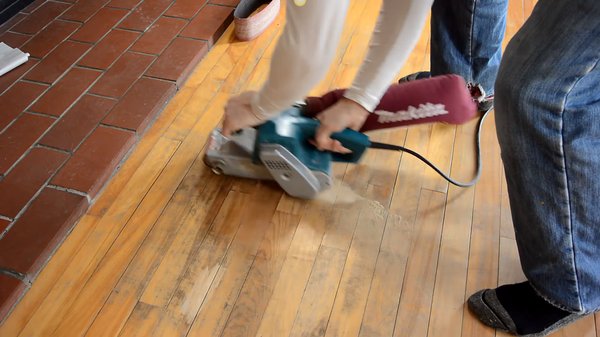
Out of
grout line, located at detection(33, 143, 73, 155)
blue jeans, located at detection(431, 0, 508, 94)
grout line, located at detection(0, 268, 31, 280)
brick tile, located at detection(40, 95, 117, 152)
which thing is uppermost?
blue jeans, located at detection(431, 0, 508, 94)

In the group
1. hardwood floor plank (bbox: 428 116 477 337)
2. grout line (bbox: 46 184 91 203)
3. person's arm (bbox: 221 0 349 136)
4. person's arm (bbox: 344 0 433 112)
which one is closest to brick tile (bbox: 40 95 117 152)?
grout line (bbox: 46 184 91 203)

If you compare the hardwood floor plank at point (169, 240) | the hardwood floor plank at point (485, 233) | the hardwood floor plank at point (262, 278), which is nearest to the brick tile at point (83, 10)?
the hardwood floor plank at point (169, 240)

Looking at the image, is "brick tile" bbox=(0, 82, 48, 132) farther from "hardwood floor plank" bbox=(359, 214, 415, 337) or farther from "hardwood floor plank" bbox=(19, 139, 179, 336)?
"hardwood floor plank" bbox=(359, 214, 415, 337)

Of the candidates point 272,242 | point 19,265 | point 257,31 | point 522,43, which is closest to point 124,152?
point 19,265

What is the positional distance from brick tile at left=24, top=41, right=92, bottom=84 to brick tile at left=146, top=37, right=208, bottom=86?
0.26 m

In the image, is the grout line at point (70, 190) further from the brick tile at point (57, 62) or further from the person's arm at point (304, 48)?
the person's arm at point (304, 48)

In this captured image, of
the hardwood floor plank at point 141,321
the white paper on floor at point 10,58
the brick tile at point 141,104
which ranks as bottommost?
the hardwood floor plank at point 141,321

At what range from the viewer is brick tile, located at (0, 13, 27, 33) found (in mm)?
1613

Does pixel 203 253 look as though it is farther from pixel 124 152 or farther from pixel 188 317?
pixel 124 152

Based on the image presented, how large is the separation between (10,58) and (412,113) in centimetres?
124

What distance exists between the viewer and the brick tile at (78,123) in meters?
1.26

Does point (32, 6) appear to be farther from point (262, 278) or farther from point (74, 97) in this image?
point (262, 278)

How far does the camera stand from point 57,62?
149 cm

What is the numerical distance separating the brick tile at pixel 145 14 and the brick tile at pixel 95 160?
481 millimetres
